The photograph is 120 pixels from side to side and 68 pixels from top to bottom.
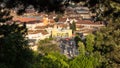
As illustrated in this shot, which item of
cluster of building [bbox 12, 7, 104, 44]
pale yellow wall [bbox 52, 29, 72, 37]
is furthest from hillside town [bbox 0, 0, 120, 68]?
pale yellow wall [bbox 52, 29, 72, 37]

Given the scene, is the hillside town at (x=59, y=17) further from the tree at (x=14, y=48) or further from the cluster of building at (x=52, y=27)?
the cluster of building at (x=52, y=27)

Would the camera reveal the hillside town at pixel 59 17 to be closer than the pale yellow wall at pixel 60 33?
Yes

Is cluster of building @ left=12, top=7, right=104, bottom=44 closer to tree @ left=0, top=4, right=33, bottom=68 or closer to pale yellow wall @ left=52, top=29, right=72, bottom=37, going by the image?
pale yellow wall @ left=52, top=29, right=72, bottom=37

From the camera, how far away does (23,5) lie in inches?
268

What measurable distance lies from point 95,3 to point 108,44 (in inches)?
537

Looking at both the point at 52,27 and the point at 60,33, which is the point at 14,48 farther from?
the point at 52,27

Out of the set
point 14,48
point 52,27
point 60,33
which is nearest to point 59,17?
point 14,48

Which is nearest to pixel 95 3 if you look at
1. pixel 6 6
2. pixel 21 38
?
pixel 6 6

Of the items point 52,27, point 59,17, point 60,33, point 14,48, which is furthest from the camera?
point 52,27

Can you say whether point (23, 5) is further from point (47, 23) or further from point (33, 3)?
point (47, 23)

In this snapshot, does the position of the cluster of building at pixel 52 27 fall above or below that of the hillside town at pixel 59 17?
below

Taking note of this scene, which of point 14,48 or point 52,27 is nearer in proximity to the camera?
point 14,48

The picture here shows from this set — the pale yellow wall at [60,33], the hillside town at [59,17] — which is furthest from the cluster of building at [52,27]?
the hillside town at [59,17]

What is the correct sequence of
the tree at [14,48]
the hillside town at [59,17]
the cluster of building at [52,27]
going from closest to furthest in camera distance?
the hillside town at [59,17]
the tree at [14,48]
the cluster of building at [52,27]
